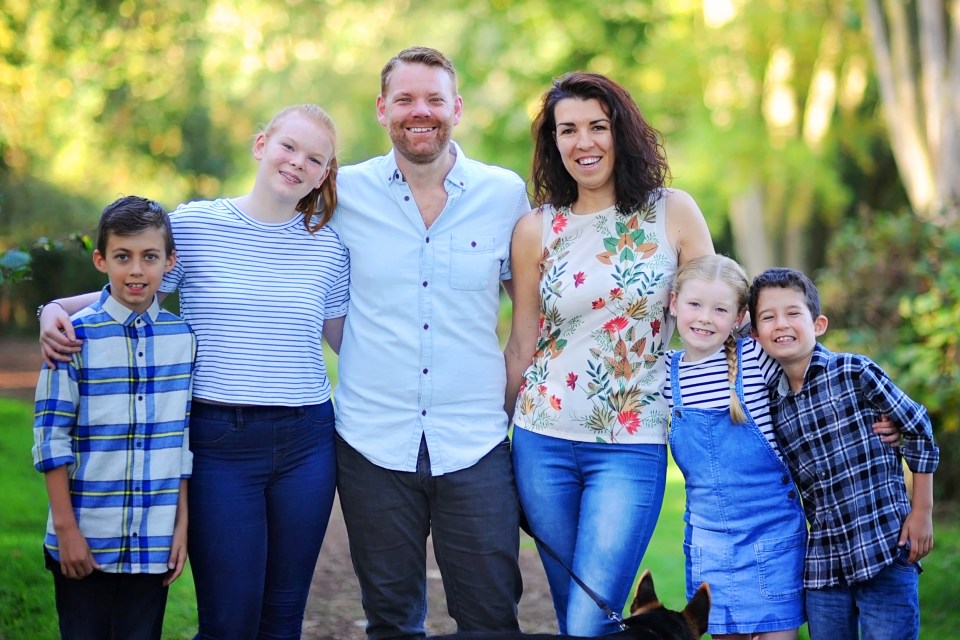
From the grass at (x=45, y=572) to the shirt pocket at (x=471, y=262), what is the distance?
2498mm

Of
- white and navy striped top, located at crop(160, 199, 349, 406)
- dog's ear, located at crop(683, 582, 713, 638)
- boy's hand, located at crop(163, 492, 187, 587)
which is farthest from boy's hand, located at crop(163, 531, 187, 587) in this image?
dog's ear, located at crop(683, 582, 713, 638)

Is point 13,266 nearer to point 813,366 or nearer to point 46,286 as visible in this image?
point 813,366

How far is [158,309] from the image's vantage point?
327cm

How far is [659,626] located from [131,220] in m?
2.14

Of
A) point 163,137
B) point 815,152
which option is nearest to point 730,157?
point 815,152

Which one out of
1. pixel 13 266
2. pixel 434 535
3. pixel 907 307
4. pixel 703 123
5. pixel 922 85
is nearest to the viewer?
pixel 434 535

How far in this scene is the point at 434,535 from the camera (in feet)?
11.8

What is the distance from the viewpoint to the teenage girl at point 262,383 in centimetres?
331

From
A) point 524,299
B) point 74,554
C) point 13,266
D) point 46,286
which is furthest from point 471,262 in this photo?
point 46,286

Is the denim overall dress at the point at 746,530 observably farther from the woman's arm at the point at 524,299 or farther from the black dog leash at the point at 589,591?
the woman's arm at the point at 524,299

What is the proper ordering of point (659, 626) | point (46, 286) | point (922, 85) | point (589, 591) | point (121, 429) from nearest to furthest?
point (659, 626), point (121, 429), point (589, 591), point (922, 85), point (46, 286)

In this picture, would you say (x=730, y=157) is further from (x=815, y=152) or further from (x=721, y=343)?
(x=721, y=343)

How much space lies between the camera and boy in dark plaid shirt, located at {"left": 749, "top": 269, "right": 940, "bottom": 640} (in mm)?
3242

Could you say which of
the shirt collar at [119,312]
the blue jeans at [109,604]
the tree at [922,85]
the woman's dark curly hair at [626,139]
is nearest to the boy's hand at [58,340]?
the shirt collar at [119,312]
